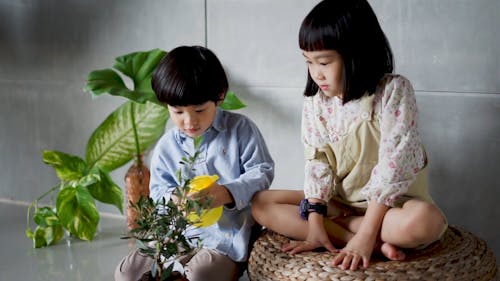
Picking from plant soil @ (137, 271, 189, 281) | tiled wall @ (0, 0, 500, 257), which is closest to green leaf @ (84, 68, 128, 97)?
tiled wall @ (0, 0, 500, 257)

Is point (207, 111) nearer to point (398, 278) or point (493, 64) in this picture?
point (398, 278)

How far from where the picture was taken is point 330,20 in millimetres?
1660

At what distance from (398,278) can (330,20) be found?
1.83ft

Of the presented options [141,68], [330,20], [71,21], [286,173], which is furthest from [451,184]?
[71,21]

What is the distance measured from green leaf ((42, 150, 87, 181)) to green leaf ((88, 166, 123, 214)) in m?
0.10

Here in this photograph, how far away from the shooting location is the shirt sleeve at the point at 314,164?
1797mm

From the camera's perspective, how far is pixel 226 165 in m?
1.92

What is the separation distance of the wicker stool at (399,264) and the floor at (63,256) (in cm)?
40

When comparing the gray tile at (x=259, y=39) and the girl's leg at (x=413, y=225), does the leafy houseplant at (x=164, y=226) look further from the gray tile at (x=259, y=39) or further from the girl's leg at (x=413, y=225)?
the gray tile at (x=259, y=39)

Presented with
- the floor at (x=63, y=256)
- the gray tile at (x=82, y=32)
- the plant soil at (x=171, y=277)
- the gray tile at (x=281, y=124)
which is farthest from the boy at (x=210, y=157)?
the gray tile at (x=82, y=32)

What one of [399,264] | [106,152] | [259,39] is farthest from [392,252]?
[106,152]

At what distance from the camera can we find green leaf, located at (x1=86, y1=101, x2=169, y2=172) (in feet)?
8.00

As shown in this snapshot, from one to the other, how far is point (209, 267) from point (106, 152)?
0.79 meters

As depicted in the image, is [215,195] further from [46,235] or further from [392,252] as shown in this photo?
[46,235]
